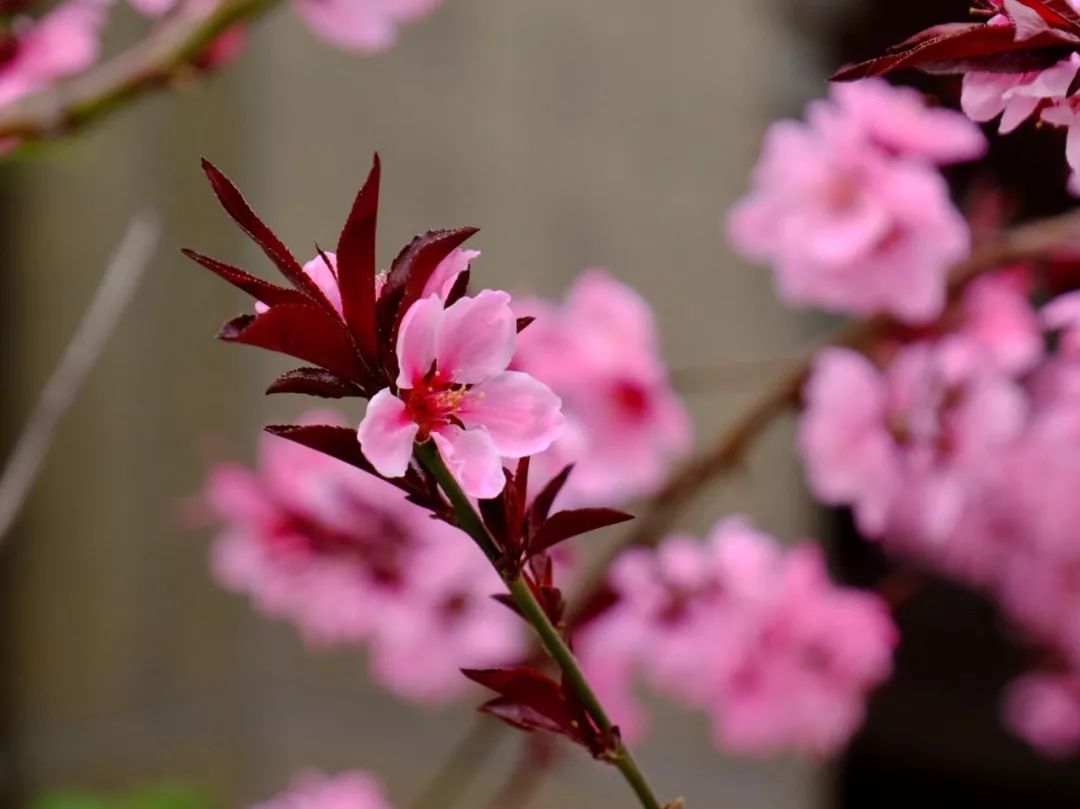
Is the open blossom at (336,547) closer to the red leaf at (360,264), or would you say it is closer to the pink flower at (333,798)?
the pink flower at (333,798)

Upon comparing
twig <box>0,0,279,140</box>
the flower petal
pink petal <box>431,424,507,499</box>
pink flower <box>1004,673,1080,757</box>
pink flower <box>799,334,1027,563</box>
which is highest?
twig <box>0,0,279,140</box>

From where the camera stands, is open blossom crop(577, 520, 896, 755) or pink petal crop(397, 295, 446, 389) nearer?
pink petal crop(397, 295, 446, 389)

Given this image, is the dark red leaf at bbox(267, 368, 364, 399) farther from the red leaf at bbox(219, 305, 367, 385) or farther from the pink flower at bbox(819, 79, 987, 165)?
the pink flower at bbox(819, 79, 987, 165)

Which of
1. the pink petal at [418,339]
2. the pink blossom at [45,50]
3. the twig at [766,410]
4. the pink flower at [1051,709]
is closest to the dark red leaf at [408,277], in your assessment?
the pink petal at [418,339]

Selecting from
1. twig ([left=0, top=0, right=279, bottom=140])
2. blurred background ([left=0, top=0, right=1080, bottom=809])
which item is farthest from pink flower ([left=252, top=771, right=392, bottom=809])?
blurred background ([left=0, top=0, right=1080, bottom=809])

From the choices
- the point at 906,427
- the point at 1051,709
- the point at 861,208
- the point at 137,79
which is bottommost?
the point at 1051,709

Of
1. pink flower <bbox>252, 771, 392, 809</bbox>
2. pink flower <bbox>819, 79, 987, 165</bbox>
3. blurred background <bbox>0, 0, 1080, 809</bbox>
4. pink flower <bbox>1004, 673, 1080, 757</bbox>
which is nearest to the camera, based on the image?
pink flower <bbox>819, 79, 987, 165</bbox>

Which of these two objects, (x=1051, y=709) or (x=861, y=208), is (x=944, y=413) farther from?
(x=1051, y=709)

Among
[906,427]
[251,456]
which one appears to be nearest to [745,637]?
[906,427]
